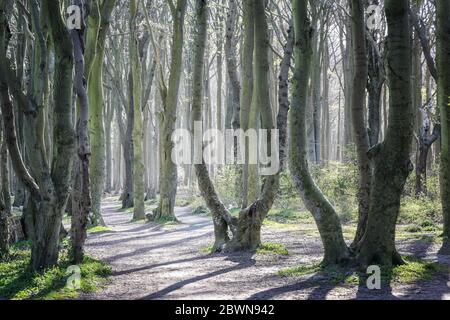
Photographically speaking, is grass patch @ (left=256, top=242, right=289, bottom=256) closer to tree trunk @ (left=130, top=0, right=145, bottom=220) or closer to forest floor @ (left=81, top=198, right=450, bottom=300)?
forest floor @ (left=81, top=198, right=450, bottom=300)

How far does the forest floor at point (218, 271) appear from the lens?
24.0ft

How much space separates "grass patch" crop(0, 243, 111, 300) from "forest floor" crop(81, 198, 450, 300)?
0.69ft

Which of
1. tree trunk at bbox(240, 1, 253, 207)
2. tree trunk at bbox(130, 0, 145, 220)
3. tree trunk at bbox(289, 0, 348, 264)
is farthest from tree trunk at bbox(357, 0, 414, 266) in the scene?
tree trunk at bbox(130, 0, 145, 220)

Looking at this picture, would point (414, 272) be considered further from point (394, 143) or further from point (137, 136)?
point (137, 136)

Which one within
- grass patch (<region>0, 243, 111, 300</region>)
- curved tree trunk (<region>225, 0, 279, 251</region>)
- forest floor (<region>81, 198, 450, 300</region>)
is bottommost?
forest floor (<region>81, 198, 450, 300</region>)

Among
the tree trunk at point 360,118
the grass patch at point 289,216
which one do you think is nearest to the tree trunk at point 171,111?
the grass patch at point 289,216

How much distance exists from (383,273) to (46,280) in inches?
171

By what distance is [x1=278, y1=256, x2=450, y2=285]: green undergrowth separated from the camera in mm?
7762

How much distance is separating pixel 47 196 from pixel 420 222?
10525 mm

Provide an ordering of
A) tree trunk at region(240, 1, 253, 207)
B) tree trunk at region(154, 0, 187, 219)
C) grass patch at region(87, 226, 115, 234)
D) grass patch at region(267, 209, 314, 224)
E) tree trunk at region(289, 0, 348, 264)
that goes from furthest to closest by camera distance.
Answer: grass patch at region(267, 209, 314, 224) < tree trunk at region(154, 0, 187, 219) < grass patch at region(87, 226, 115, 234) < tree trunk at region(240, 1, 253, 207) < tree trunk at region(289, 0, 348, 264)

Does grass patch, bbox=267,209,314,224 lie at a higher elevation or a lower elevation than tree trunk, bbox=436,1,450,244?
lower

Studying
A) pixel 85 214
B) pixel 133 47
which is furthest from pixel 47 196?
pixel 133 47

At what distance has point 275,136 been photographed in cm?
1131

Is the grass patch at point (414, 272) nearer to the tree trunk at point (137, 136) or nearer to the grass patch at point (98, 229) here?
the grass patch at point (98, 229)
